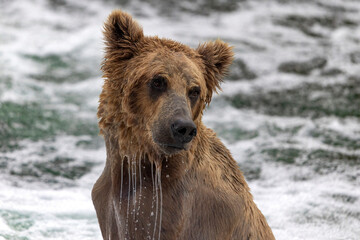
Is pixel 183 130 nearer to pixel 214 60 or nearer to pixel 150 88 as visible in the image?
pixel 150 88

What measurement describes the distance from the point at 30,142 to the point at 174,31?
6529 mm

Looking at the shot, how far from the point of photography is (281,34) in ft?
50.4

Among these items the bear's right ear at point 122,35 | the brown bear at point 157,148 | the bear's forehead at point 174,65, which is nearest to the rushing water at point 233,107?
the bear's right ear at point 122,35

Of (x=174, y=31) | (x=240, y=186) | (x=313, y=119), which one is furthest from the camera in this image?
(x=174, y=31)

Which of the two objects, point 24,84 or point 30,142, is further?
point 24,84

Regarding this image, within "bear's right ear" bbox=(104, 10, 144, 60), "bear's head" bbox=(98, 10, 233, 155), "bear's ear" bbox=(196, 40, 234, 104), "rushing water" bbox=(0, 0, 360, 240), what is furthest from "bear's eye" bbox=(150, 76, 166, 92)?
"rushing water" bbox=(0, 0, 360, 240)

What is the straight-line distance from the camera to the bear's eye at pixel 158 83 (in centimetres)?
413

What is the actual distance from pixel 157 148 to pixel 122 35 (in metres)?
0.91

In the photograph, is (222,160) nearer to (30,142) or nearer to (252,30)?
(30,142)

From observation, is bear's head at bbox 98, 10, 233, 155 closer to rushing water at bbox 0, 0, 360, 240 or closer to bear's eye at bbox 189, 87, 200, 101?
bear's eye at bbox 189, 87, 200, 101

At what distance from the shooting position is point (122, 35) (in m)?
4.38

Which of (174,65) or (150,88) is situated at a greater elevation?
(174,65)

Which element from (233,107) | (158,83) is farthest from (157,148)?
(233,107)

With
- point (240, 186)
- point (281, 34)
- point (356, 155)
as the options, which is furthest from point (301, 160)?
point (281, 34)
